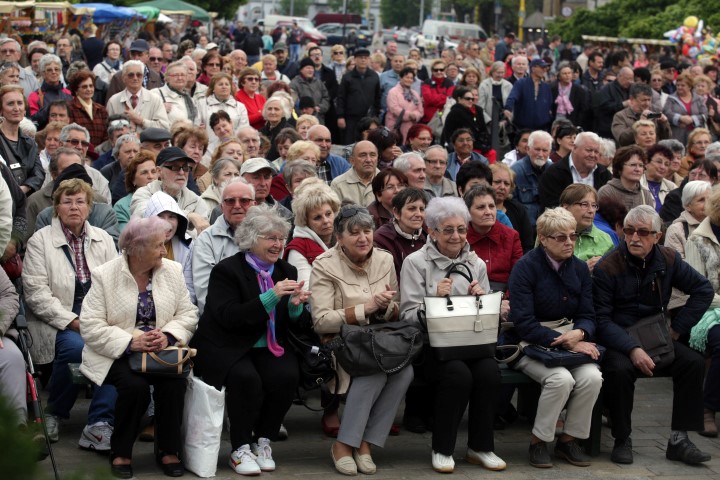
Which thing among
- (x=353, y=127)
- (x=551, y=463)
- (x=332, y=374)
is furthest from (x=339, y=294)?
(x=353, y=127)

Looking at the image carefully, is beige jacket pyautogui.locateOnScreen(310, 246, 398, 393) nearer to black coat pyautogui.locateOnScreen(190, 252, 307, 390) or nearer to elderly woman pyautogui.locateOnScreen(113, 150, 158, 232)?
black coat pyautogui.locateOnScreen(190, 252, 307, 390)

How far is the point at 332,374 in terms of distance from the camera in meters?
6.24

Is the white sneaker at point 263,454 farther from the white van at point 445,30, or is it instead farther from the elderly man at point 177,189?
the white van at point 445,30

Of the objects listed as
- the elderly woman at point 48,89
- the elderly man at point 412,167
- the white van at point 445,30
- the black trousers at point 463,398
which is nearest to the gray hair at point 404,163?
the elderly man at point 412,167

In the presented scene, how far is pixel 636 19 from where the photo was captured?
4397 cm

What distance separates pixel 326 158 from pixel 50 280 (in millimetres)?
4338

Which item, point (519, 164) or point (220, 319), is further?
point (519, 164)

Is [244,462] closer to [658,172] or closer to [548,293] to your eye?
[548,293]

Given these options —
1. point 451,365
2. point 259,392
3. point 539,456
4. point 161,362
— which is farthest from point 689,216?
point 161,362

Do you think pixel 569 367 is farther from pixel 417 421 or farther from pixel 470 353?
pixel 417 421

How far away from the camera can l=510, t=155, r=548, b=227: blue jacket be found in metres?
10.4

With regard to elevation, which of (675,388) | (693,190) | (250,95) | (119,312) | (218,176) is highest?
(250,95)

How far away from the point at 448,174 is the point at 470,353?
466cm

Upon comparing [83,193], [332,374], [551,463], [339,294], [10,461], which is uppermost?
[10,461]
